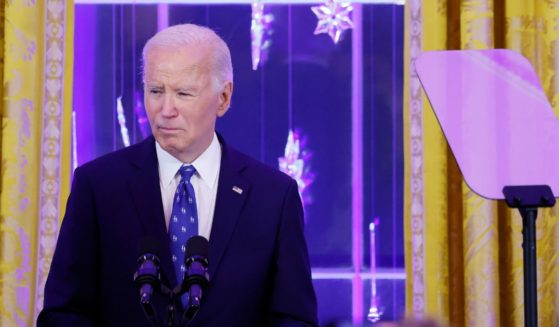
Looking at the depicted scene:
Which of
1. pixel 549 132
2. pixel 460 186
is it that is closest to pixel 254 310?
pixel 549 132

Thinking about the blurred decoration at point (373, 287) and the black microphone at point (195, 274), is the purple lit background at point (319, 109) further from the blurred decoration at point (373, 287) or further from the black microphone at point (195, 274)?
the black microphone at point (195, 274)

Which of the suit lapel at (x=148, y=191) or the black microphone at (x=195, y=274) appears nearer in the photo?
the black microphone at (x=195, y=274)

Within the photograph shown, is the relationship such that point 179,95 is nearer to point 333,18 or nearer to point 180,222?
point 180,222

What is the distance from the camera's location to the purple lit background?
3535 mm

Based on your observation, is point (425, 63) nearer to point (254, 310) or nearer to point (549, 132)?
point (549, 132)

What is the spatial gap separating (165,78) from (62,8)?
1553 mm

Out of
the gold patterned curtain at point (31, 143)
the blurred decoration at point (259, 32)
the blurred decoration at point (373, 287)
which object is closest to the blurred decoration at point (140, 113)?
the gold patterned curtain at point (31, 143)

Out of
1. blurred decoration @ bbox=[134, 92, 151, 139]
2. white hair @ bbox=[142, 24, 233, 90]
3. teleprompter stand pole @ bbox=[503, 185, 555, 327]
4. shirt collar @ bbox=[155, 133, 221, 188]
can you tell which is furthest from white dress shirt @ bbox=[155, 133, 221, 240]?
blurred decoration @ bbox=[134, 92, 151, 139]

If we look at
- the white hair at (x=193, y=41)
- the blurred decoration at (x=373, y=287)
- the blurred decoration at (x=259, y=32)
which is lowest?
the blurred decoration at (x=373, y=287)

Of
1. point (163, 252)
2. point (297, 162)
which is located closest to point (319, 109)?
point (297, 162)

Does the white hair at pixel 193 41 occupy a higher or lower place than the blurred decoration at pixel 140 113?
higher

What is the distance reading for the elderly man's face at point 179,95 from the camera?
1.98 meters

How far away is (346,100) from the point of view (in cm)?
363

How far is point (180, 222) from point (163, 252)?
0.09m
